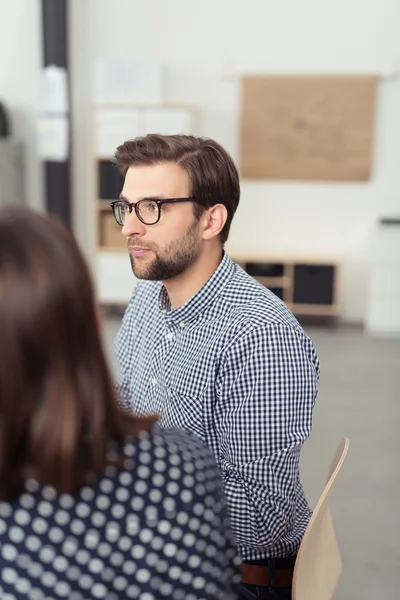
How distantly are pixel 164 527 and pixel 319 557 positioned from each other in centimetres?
69

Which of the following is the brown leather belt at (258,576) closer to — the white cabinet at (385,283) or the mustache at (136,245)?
the mustache at (136,245)

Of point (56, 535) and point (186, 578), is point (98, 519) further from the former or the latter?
point (186, 578)

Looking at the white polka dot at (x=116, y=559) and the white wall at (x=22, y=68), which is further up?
the white wall at (x=22, y=68)

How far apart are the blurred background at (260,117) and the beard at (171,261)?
4.04 m

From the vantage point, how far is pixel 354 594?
250 cm

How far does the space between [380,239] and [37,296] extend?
535 cm

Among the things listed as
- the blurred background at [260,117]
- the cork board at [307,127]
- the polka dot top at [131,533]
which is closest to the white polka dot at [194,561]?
the polka dot top at [131,533]

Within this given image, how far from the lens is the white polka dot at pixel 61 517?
0.89m

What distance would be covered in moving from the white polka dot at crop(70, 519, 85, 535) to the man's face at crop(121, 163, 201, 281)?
3.01ft

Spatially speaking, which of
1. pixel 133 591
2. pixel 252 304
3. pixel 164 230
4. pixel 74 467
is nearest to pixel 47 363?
pixel 74 467

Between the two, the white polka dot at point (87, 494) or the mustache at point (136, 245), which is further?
the mustache at point (136, 245)

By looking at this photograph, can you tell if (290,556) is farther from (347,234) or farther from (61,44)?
(61,44)

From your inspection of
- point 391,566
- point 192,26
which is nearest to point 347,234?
point 192,26

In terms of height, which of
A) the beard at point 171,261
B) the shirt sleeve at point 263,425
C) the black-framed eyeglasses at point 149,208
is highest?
the black-framed eyeglasses at point 149,208
